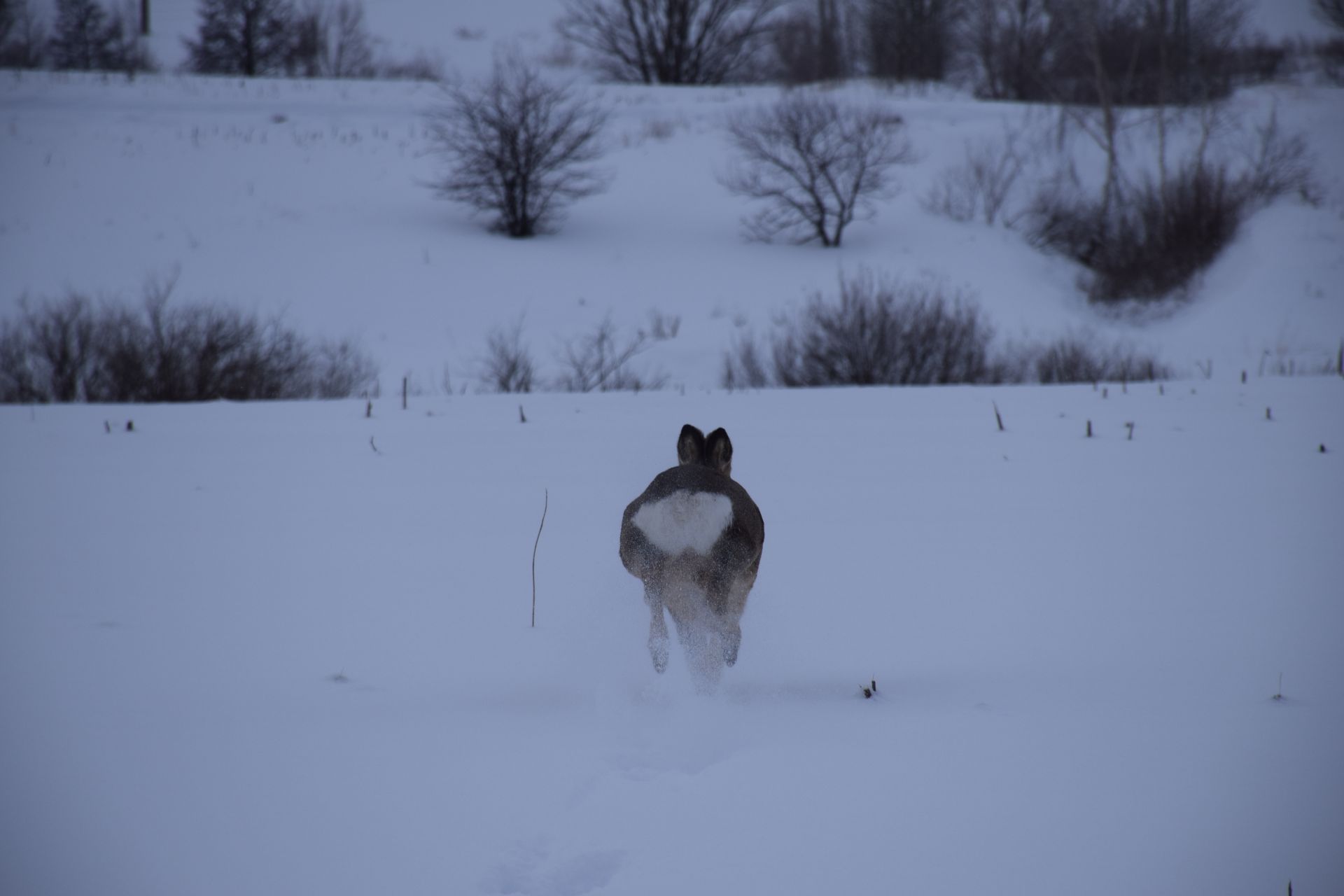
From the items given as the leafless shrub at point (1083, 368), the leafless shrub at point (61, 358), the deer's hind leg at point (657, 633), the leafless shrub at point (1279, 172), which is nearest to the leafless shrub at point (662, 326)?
the leafless shrub at point (1083, 368)

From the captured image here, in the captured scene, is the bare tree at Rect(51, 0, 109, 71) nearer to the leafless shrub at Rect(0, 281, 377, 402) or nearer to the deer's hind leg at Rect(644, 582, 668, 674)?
the leafless shrub at Rect(0, 281, 377, 402)

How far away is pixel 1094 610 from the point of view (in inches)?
167

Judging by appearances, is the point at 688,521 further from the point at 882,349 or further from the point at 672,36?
the point at 672,36

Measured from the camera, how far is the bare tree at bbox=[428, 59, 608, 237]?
25297 millimetres

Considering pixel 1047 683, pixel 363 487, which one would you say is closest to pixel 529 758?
pixel 1047 683

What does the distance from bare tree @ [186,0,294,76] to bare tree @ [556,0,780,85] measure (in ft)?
42.2

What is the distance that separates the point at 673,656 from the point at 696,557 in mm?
788

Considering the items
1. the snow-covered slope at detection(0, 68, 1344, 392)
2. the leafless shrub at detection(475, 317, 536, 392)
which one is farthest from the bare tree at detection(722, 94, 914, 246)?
the leafless shrub at detection(475, 317, 536, 392)

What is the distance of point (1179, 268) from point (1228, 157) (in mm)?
6274

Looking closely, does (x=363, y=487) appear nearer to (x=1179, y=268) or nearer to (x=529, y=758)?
(x=529, y=758)

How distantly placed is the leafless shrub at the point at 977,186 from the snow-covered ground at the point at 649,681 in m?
23.2

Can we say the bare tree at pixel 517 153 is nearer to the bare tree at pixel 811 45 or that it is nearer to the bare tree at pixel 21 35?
the bare tree at pixel 811 45

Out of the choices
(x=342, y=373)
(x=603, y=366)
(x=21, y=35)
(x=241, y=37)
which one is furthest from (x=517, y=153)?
(x=21, y=35)

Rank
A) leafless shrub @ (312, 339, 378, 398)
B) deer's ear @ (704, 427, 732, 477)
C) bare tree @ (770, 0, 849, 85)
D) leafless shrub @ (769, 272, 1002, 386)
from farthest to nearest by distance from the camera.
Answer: bare tree @ (770, 0, 849, 85) → leafless shrub @ (769, 272, 1002, 386) → leafless shrub @ (312, 339, 378, 398) → deer's ear @ (704, 427, 732, 477)
